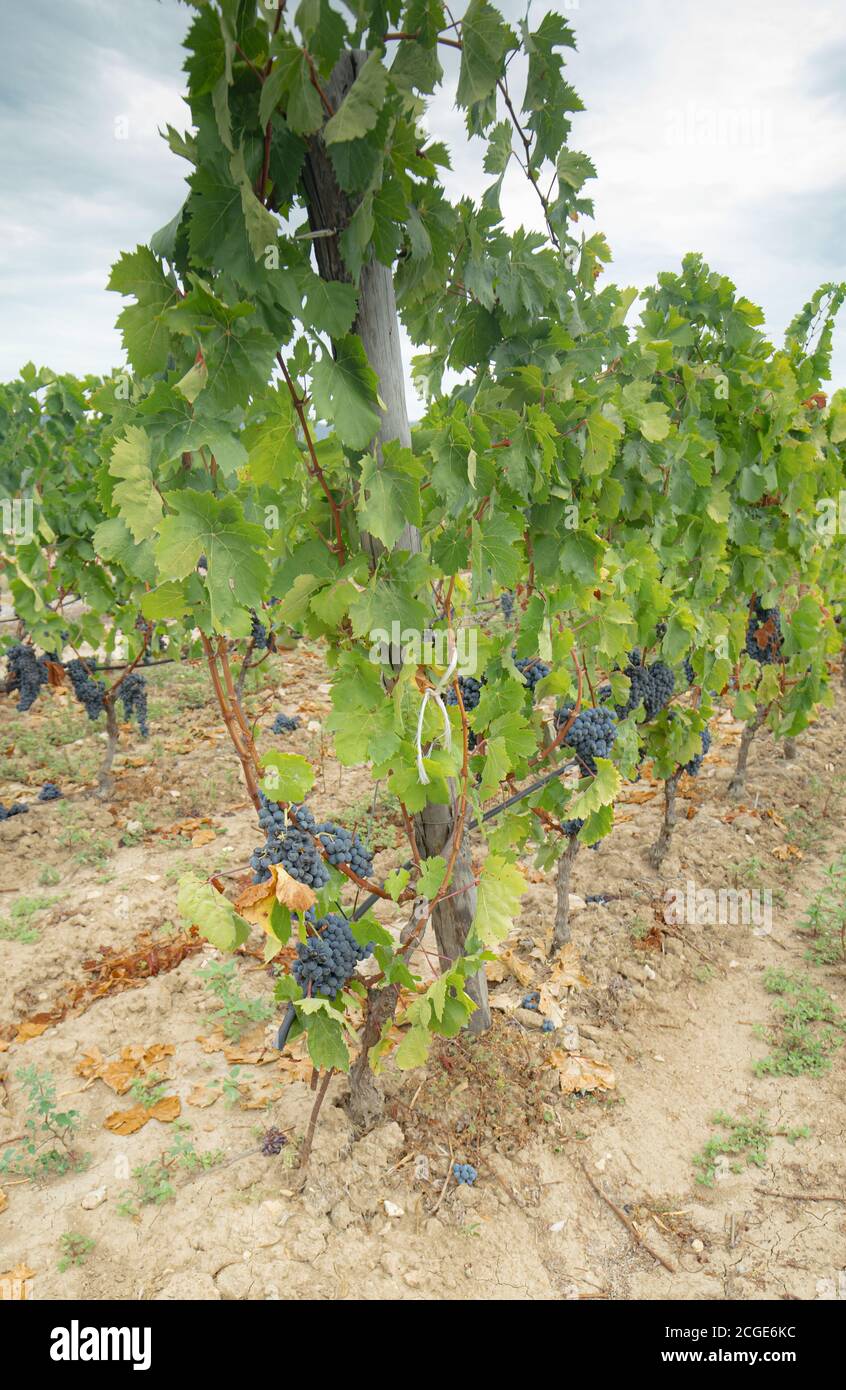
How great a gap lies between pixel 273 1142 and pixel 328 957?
0.92 meters

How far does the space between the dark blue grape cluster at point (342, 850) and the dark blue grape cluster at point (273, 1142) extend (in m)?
1.05

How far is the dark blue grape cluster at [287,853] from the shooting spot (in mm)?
2168

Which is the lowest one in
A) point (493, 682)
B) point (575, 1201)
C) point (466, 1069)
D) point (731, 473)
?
point (575, 1201)

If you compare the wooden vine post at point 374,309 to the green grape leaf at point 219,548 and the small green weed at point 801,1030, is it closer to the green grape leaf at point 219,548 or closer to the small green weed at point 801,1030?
the green grape leaf at point 219,548

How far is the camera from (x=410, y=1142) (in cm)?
279

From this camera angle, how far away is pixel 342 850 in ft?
7.83

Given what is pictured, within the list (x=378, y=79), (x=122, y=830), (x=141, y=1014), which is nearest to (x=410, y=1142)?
(x=141, y=1014)

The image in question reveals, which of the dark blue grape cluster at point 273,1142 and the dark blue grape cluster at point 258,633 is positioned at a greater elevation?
the dark blue grape cluster at point 258,633

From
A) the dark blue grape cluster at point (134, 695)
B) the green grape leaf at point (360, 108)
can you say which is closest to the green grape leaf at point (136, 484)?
the green grape leaf at point (360, 108)

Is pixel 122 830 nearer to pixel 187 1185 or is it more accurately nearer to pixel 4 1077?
pixel 4 1077

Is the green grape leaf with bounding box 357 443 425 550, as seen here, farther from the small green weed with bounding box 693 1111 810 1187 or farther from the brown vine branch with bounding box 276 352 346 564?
the small green weed with bounding box 693 1111 810 1187

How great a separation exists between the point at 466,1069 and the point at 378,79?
2.99 metres

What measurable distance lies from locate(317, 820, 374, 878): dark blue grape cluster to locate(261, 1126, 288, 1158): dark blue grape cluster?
1046 mm

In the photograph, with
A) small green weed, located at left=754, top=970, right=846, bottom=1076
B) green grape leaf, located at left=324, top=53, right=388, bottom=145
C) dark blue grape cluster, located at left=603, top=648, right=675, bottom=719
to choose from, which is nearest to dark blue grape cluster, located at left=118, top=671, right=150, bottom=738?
dark blue grape cluster, located at left=603, top=648, right=675, bottom=719
